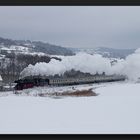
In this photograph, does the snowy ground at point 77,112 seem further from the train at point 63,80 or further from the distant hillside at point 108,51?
the distant hillside at point 108,51

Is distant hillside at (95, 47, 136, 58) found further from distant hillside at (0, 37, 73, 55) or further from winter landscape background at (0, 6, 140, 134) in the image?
distant hillside at (0, 37, 73, 55)

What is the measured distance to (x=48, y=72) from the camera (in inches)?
138

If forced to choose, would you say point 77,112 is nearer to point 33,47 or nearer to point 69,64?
point 69,64

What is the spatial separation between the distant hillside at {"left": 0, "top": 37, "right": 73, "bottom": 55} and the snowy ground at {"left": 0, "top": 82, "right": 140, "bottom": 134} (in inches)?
13.4

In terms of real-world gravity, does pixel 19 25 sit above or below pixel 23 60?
above

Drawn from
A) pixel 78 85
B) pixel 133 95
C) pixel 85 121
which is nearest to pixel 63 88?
pixel 78 85

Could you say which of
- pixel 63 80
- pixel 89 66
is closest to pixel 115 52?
pixel 89 66

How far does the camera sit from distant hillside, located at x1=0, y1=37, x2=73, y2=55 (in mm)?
3432

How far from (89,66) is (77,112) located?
43cm

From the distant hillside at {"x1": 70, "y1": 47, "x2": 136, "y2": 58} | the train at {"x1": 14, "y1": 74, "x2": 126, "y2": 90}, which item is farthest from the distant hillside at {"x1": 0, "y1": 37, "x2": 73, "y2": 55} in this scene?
the train at {"x1": 14, "y1": 74, "x2": 126, "y2": 90}

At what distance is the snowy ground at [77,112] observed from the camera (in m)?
3.31

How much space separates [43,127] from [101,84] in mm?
645

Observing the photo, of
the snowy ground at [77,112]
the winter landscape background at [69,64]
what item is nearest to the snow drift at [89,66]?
the winter landscape background at [69,64]

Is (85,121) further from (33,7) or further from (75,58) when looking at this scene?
(33,7)
